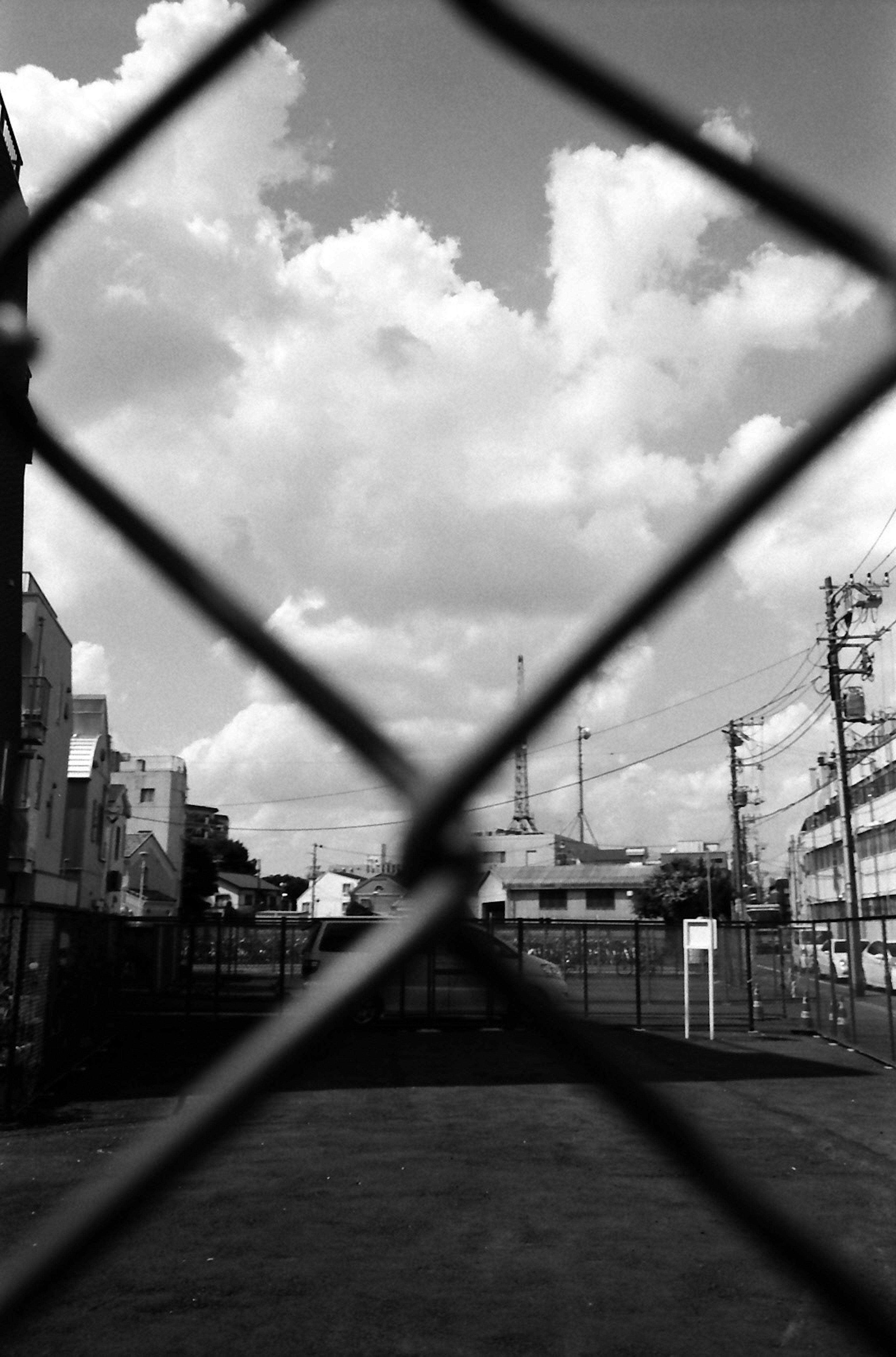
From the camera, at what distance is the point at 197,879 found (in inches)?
3241

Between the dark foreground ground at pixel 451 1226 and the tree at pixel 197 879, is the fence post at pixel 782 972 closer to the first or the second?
the dark foreground ground at pixel 451 1226

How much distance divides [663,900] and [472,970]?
211 feet

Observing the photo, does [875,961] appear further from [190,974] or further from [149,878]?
[149,878]

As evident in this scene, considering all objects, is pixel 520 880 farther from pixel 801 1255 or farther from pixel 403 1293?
pixel 801 1255

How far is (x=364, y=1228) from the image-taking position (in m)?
7.64

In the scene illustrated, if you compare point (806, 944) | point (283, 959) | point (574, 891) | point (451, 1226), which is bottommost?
point (451, 1226)

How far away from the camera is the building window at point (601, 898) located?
6438cm

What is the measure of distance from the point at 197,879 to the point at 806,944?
6190 centimetres

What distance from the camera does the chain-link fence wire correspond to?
82cm

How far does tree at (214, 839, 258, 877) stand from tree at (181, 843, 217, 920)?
8.96m

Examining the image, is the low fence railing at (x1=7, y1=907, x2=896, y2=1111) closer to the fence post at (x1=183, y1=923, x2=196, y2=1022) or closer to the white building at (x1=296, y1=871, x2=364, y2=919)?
the fence post at (x1=183, y1=923, x2=196, y2=1022)

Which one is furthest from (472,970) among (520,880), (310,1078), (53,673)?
(520,880)

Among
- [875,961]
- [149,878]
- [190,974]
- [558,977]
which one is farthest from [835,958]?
[149,878]

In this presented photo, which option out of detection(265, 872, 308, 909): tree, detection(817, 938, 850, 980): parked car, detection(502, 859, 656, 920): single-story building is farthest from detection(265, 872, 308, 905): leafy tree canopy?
detection(817, 938, 850, 980): parked car
